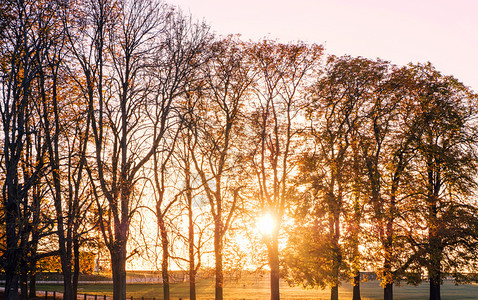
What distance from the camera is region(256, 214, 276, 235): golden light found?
28.5 metres

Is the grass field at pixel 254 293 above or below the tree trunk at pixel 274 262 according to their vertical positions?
below

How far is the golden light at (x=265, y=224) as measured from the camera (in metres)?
28.5

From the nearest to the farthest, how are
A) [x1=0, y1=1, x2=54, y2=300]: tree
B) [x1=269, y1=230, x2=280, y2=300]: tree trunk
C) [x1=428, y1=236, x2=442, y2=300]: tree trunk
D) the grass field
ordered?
1. [x1=0, y1=1, x2=54, y2=300]: tree
2. [x1=428, y1=236, x2=442, y2=300]: tree trunk
3. [x1=269, y1=230, x2=280, y2=300]: tree trunk
4. the grass field

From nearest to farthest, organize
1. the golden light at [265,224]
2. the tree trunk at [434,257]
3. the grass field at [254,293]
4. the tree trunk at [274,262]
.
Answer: the tree trunk at [434,257]
the tree trunk at [274,262]
the golden light at [265,224]
the grass field at [254,293]

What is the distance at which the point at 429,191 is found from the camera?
29.2 metres

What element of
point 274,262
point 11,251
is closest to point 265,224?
point 274,262

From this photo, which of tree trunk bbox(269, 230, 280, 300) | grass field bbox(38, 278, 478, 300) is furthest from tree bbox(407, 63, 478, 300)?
grass field bbox(38, 278, 478, 300)

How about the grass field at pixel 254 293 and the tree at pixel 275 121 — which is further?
the grass field at pixel 254 293

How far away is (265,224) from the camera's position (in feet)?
94.2

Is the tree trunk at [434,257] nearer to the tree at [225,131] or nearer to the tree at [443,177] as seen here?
the tree at [443,177]

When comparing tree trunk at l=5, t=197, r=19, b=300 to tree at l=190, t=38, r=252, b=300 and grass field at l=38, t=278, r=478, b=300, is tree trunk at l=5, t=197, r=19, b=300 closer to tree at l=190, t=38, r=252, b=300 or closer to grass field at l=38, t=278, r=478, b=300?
tree at l=190, t=38, r=252, b=300

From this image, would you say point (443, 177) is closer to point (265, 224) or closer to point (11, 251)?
point (265, 224)

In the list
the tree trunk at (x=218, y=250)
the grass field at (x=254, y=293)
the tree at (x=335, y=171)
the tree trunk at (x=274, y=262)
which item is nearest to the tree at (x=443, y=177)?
the tree at (x=335, y=171)

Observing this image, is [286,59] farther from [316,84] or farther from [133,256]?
[133,256]
